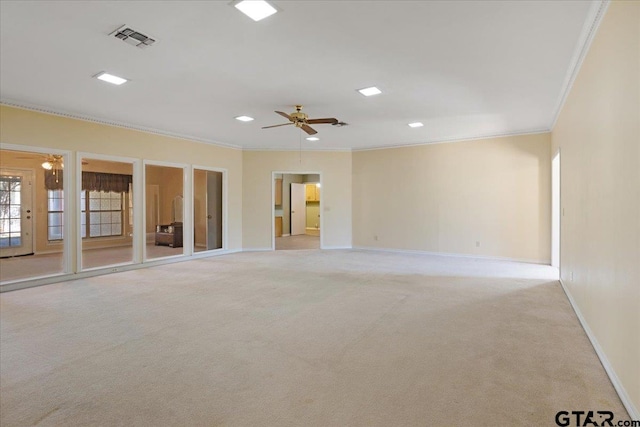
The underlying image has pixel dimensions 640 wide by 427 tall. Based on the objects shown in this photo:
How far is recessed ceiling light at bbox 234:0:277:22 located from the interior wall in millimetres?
6243

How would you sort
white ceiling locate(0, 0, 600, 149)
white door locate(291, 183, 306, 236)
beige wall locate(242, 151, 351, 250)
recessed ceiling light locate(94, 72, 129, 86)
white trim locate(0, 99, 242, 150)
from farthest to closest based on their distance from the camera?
white door locate(291, 183, 306, 236), beige wall locate(242, 151, 351, 250), white trim locate(0, 99, 242, 150), recessed ceiling light locate(94, 72, 129, 86), white ceiling locate(0, 0, 600, 149)

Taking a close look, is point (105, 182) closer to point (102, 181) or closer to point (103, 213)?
point (102, 181)

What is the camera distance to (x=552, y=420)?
1.91 meters

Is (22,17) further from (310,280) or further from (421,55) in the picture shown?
→ (310,280)

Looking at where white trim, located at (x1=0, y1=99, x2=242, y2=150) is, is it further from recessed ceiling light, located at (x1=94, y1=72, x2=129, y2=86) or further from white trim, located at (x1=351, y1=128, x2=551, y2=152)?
white trim, located at (x1=351, y1=128, x2=551, y2=152)

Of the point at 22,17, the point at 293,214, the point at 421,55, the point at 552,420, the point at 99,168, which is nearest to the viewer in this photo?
the point at 552,420

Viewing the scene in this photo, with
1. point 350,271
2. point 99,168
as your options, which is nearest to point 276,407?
point 350,271

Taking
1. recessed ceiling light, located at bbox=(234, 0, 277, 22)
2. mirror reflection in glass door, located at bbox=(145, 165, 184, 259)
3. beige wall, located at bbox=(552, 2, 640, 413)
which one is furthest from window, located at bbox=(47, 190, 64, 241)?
beige wall, located at bbox=(552, 2, 640, 413)

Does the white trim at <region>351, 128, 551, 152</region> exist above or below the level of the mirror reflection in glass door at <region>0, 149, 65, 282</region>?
above

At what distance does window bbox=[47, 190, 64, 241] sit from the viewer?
22.6 ft

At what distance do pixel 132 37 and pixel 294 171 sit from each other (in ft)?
20.0

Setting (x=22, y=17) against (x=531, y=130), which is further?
(x=531, y=130)

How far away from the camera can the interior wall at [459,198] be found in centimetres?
695

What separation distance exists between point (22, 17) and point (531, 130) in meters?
7.84
